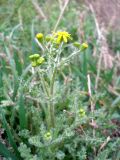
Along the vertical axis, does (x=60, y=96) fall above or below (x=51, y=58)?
below

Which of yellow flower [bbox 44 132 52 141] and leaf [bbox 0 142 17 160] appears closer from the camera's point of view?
yellow flower [bbox 44 132 52 141]

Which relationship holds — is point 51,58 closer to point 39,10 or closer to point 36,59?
point 36,59

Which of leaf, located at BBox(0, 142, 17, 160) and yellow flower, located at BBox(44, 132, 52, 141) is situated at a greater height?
yellow flower, located at BBox(44, 132, 52, 141)

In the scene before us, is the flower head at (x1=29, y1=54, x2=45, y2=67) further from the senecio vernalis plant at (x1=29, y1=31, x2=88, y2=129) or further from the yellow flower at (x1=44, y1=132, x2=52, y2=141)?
the yellow flower at (x1=44, y1=132, x2=52, y2=141)

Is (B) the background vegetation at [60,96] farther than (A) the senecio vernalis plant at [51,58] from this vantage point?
Yes

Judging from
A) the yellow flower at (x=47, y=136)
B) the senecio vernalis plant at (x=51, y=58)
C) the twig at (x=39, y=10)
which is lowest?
the yellow flower at (x=47, y=136)

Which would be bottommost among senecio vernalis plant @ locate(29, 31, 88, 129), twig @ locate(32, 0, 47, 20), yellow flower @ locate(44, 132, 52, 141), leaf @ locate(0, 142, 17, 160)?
leaf @ locate(0, 142, 17, 160)

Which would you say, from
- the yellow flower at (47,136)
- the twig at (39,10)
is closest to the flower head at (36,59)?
the yellow flower at (47,136)

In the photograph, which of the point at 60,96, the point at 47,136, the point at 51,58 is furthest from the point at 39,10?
the point at 47,136

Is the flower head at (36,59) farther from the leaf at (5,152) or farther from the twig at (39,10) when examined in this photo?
the twig at (39,10)

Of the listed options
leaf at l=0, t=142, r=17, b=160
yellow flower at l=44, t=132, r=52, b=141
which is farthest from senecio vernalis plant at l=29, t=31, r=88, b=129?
leaf at l=0, t=142, r=17, b=160

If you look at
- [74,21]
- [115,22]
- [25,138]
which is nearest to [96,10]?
[115,22]
